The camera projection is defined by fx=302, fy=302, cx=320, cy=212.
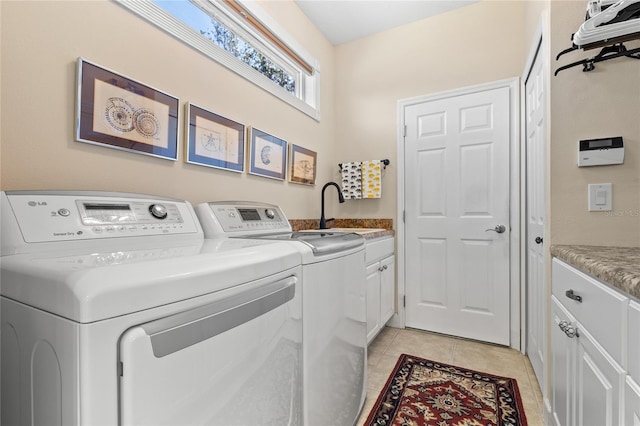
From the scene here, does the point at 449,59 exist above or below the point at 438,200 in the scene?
above

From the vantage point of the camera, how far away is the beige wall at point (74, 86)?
1.00 m

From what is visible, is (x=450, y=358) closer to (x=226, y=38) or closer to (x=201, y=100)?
(x=201, y=100)

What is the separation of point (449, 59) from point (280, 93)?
4.92 ft

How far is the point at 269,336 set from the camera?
2.71 ft

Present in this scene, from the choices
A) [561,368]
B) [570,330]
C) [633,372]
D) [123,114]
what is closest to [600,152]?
[570,330]

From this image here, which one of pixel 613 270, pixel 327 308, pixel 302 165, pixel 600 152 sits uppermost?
pixel 302 165

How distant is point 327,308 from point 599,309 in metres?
0.83

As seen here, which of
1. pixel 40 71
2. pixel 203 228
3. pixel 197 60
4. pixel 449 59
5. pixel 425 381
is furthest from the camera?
pixel 449 59

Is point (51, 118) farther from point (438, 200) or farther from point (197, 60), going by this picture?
point (438, 200)

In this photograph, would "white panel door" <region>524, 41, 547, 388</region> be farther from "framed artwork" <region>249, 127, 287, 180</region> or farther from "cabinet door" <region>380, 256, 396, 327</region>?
"framed artwork" <region>249, 127, 287, 180</region>

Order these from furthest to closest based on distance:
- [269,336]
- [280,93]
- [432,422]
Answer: [280,93] → [432,422] → [269,336]

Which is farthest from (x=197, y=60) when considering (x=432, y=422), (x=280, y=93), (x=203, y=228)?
(x=432, y=422)

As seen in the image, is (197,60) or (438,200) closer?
(197,60)

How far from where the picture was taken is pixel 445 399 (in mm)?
1674
